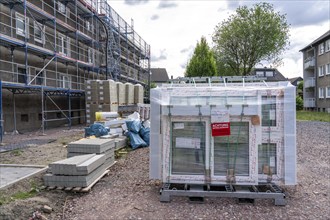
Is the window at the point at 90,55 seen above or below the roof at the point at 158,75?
below

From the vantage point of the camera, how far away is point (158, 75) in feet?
225

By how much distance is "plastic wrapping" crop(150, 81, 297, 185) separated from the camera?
4.59 m

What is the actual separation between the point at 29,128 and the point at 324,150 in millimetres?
14079

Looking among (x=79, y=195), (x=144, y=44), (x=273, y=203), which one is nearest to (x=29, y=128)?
(x=79, y=195)

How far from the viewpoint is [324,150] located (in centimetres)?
895

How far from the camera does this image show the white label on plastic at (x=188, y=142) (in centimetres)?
472

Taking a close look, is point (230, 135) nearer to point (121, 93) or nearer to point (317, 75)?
point (121, 93)

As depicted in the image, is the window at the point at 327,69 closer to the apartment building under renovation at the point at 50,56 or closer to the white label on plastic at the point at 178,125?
the apartment building under renovation at the point at 50,56

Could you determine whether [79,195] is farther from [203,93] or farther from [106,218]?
[203,93]

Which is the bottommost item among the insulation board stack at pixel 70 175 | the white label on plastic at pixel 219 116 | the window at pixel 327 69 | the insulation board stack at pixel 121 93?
the insulation board stack at pixel 70 175

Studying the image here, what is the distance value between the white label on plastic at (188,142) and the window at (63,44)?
51.8ft

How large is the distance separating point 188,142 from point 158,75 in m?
64.3

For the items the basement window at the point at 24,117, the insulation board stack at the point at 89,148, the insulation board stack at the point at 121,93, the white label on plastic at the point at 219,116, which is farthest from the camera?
the insulation board stack at the point at 121,93

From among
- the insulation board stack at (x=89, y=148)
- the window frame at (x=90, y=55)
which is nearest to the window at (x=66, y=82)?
the window frame at (x=90, y=55)
